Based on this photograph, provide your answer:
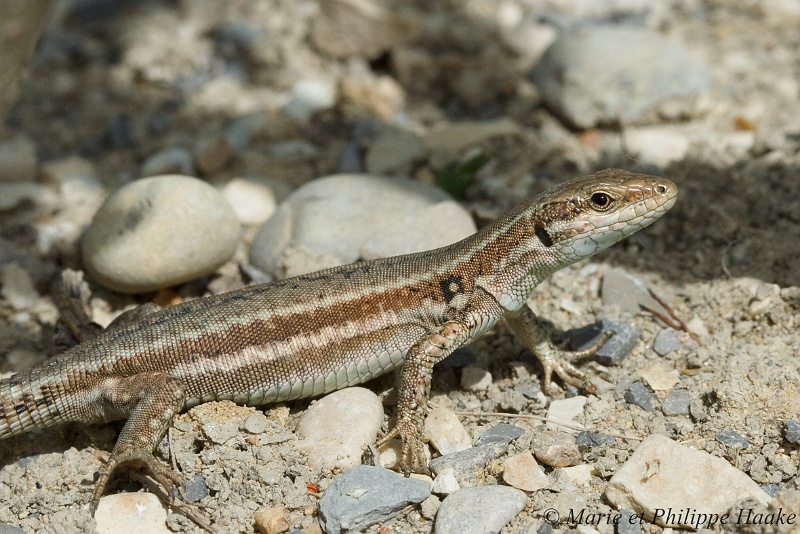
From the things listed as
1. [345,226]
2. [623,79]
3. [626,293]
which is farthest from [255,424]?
[623,79]

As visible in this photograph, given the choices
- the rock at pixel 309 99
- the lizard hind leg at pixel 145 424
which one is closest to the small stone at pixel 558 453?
the lizard hind leg at pixel 145 424

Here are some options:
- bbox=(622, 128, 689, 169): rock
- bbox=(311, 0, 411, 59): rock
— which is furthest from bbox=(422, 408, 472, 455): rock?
bbox=(311, 0, 411, 59): rock

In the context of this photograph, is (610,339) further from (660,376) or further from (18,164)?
(18,164)

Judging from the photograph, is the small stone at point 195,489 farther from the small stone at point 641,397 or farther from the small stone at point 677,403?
the small stone at point 677,403

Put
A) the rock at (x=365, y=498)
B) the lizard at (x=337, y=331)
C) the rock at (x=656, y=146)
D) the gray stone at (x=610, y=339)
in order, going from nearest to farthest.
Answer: the rock at (x=365, y=498)
the lizard at (x=337, y=331)
the gray stone at (x=610, y=339)
the rock at (x=656, y=146)

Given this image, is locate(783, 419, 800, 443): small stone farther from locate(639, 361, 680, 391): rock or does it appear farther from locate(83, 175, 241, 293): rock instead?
locate(83, 175, 241, 293): rock

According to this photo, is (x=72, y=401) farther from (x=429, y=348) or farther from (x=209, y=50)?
(x=209, y=50)
